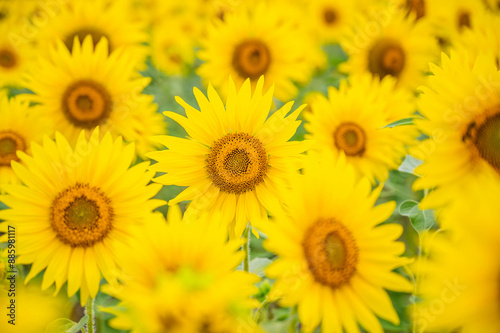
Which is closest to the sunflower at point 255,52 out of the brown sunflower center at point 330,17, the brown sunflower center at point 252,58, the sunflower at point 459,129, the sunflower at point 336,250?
the brown sunflower center at point 252,58

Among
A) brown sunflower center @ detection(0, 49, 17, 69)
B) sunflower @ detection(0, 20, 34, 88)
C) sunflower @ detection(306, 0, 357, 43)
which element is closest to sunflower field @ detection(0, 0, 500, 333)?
sunflower @ detection(0, 20, 34, 88)

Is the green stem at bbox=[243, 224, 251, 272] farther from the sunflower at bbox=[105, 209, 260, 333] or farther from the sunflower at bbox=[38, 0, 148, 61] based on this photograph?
the sunflower at bbox=[38, 0, 148, 61]

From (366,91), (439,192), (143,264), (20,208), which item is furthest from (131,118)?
(439,192)

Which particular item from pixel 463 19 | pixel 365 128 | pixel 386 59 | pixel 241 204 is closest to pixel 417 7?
pixel 463 19

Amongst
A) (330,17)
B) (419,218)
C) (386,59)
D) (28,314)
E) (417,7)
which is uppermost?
(330,17)

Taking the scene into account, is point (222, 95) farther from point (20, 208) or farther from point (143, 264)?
point (143, 264)

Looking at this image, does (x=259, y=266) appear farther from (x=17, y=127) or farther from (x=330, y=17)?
(x=330, y=17)
